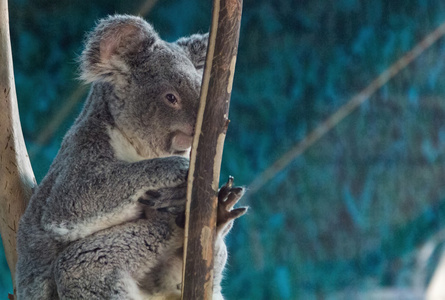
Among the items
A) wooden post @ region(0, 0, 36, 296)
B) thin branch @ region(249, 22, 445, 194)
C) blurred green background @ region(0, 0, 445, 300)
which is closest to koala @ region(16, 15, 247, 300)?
wooden post @ region(0, 0, 36, 296)

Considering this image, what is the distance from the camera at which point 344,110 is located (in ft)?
13.0

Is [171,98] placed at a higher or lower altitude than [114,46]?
lower

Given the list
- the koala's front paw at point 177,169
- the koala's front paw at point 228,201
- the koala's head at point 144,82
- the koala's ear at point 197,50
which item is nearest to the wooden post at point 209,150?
the koala's front paw at point 228,201

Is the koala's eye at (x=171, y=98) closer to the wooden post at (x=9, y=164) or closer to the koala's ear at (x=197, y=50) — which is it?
the koala's ear at (x=197, y=50)

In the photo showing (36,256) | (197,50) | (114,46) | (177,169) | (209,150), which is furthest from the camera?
(197,50)

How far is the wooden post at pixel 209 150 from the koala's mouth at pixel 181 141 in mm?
351

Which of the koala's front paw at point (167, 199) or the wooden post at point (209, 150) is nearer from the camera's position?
the wooden post at point (209, 150)

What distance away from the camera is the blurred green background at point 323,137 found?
3.72 meters

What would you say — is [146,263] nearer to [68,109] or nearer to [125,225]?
[125,225]

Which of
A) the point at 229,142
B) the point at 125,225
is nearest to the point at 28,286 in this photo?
the point at 125,225

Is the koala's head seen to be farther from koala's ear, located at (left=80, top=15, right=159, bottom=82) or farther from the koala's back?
the koala's back

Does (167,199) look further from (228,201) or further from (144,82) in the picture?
(144,82)

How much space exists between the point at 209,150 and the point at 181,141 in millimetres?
387

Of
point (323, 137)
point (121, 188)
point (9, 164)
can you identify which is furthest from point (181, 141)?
point (323, 137)
